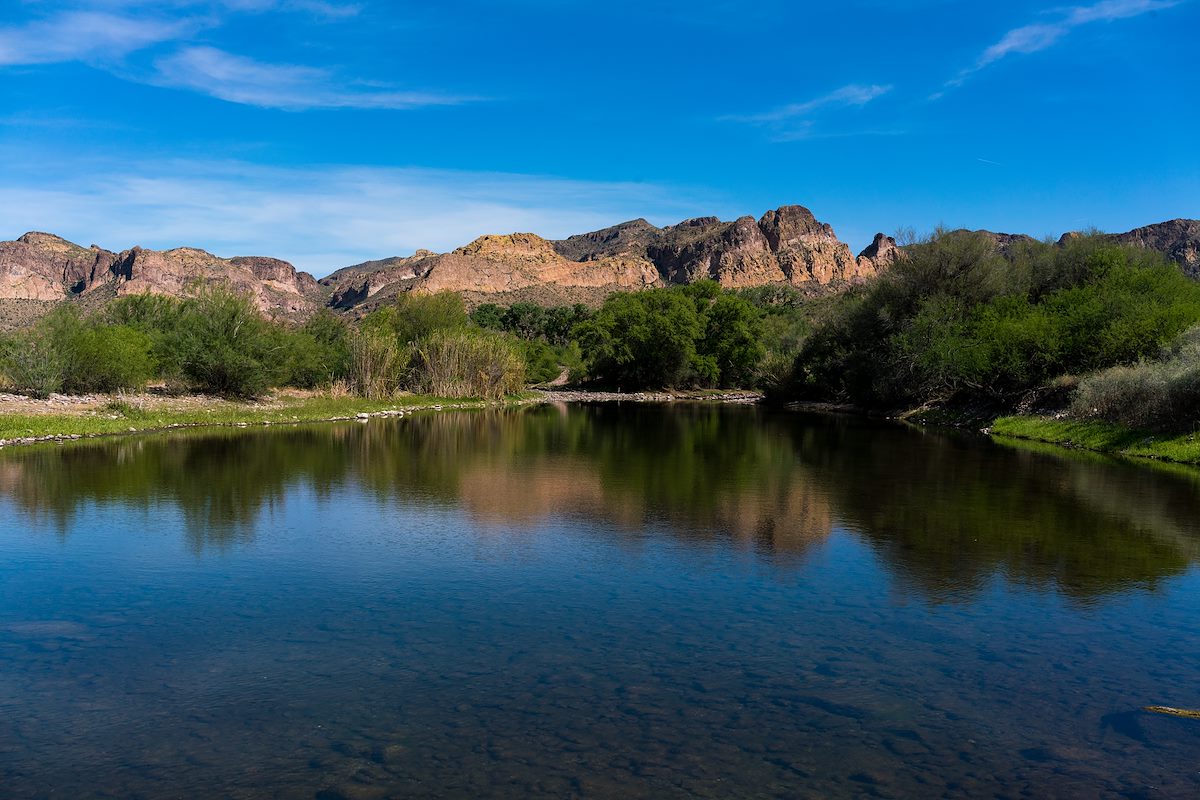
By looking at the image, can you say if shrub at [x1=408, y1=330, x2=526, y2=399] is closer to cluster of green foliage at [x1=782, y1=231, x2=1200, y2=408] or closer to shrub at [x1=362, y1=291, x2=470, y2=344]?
shrub at [x1=362, y1=291, x2=470, y2=344]

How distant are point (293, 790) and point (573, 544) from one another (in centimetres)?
765

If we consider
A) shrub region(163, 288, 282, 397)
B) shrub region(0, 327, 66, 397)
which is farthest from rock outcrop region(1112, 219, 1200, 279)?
shrub region(0, 327, 66, 397)

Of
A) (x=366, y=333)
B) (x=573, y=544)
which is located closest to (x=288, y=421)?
(x=366, y=333)

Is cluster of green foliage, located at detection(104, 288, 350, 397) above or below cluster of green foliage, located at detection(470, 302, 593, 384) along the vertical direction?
below

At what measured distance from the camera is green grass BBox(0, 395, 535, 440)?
2791 cm

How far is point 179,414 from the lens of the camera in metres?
34.8

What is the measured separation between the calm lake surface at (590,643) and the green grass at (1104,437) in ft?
29.1

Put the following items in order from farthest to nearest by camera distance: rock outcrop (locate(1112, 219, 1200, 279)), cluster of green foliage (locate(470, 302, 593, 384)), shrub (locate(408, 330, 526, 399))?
rock outcrop (locate(1112, 219, 1200, 279)) → cluster of green foliage (locate(470, 302, 593, 384)) → shrub (locate(408, 330, 526, 399))

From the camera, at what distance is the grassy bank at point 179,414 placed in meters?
27.8

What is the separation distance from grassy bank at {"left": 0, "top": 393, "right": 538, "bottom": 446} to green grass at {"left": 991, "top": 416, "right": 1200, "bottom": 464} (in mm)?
30411

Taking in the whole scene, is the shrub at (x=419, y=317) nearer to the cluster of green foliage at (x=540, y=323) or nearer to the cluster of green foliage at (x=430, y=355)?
the cluster of green foliage at (x=430, y=355)

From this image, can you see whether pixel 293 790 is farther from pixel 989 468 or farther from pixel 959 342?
pixel 959 342

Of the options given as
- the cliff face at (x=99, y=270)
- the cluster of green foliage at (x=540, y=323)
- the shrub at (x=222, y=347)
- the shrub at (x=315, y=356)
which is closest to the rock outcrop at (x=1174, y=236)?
the cluster of green foliage at (x=540, y=323)

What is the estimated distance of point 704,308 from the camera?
7881 cm
